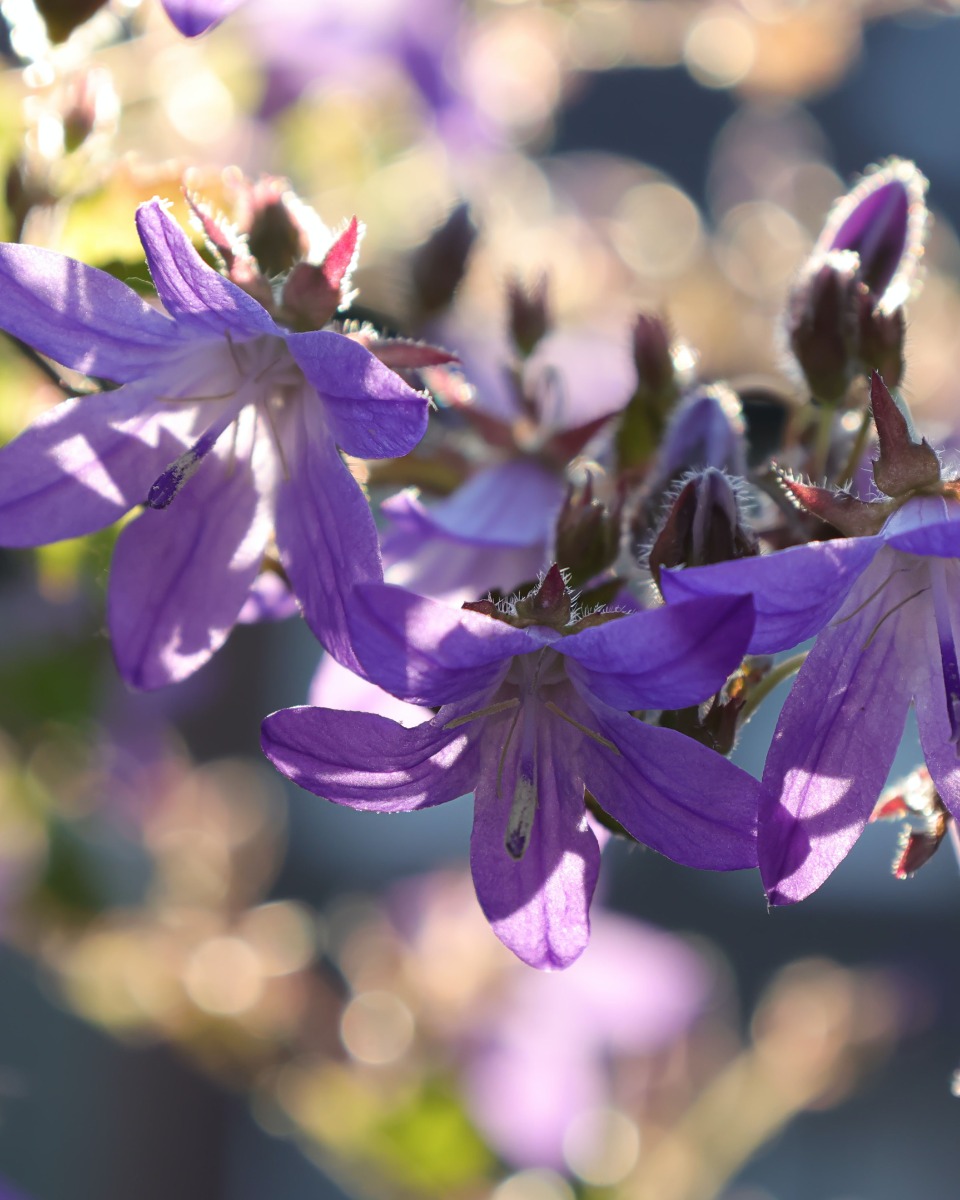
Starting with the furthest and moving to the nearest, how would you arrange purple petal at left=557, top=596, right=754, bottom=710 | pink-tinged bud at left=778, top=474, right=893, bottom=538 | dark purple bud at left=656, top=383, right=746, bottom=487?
dark purple bud at left=656, top=383, right=746, bottom=487
pink-tinged bud at left=778, top=474, right=893, bottom=538
purple petal at left=557, top=596, right=754, bottom=710

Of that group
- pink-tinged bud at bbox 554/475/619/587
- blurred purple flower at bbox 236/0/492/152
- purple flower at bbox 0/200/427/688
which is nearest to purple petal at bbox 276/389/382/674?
purple flower at bbox 0/200/427/688

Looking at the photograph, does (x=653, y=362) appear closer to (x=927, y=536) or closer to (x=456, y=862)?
(x=927, y=536)

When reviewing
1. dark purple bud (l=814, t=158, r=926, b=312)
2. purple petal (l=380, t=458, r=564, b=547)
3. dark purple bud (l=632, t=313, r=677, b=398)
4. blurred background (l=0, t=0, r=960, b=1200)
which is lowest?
blurred background (l=0, t=0, r=960, b=1200)

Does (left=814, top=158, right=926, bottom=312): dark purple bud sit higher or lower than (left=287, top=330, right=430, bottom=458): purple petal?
lower

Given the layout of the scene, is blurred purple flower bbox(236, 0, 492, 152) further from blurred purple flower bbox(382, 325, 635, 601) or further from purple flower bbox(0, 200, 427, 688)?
purple flower bbox(0, 200, 427, 688)

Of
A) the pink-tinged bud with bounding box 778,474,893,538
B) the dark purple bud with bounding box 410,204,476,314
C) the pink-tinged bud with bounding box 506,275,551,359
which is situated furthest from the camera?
the dark purple bud with bounding box 410,204,476,314

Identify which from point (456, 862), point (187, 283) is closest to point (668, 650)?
point (187, 283)

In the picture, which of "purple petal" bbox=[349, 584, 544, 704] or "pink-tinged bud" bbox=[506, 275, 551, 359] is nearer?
"purple petal" bbox=[349, 584, 544, 704]

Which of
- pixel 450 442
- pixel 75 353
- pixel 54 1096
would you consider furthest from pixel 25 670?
pixel 54 1096
